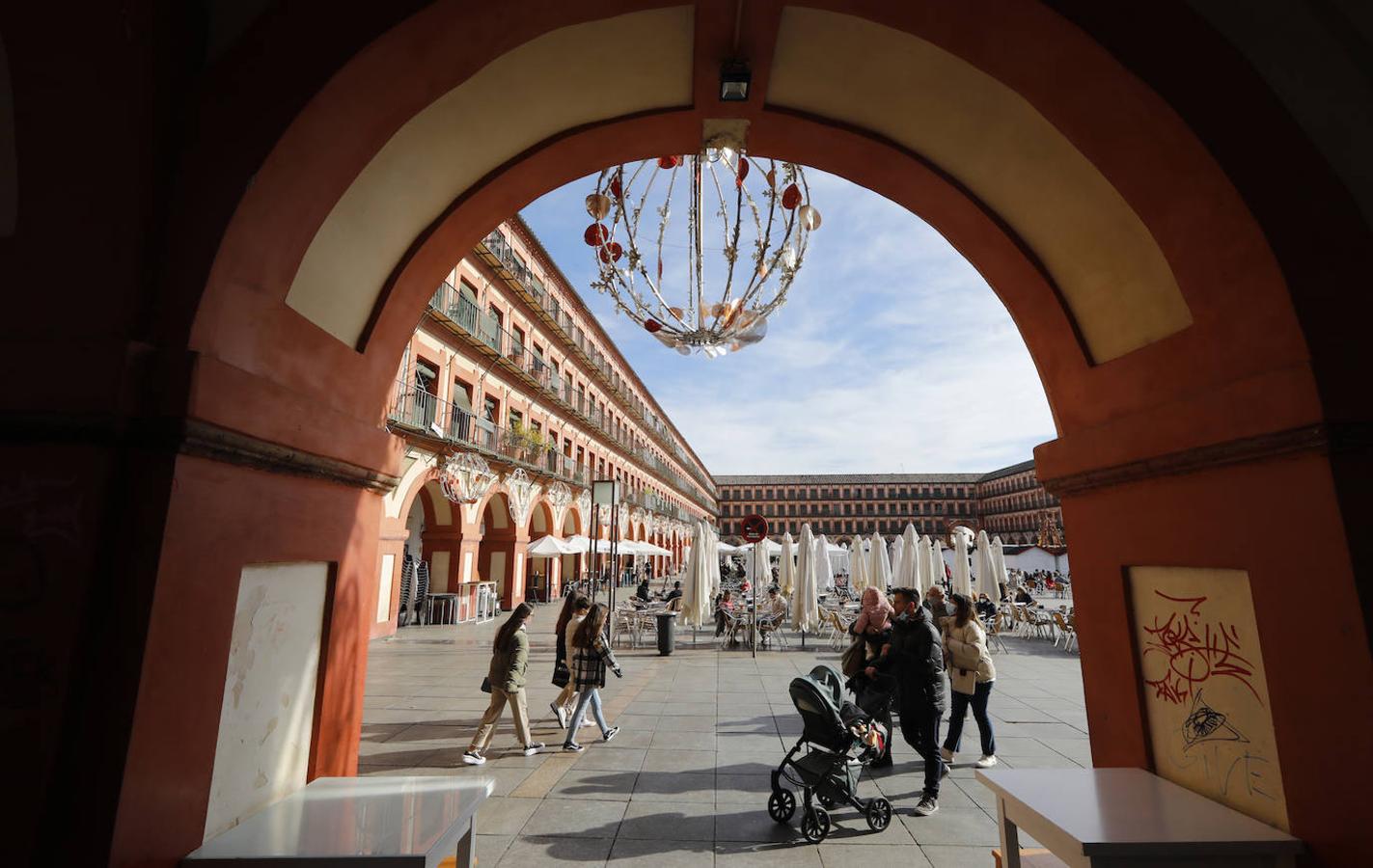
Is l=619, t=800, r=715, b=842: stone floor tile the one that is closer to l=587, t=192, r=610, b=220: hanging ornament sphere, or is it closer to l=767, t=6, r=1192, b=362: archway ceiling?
l=767, t=6, r=1192, b=362: archway ceiling

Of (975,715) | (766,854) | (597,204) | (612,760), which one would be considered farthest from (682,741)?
(597,204)

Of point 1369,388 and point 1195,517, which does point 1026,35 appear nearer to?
point 1369,388

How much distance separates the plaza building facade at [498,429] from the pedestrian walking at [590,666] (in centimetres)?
429

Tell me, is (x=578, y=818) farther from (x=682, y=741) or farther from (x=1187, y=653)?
(x=1187, y=653)

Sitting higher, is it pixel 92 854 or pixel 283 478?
pixel 283 478

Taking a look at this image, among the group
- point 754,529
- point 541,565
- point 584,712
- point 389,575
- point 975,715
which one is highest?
point 754,529

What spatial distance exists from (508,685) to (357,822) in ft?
12.1

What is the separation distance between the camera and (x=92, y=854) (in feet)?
6.48

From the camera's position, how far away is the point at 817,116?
12.4ft

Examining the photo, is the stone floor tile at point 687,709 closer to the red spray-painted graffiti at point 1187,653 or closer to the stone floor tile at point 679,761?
the stone floor tile at point 679,761

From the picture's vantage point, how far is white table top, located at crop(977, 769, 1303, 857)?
2.41 meters

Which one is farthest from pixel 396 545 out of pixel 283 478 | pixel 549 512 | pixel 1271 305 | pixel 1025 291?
pixel 1271 305

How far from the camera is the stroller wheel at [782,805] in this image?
467 cm

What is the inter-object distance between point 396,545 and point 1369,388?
15.8 meters
